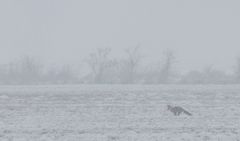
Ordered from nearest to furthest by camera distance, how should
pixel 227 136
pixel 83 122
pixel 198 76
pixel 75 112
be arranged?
pixel 227 136 < pixel 83 122 < pixel 75 112 < pixel 198 76

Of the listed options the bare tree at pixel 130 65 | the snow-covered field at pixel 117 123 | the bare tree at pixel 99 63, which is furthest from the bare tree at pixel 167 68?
the snow-covered field at pixel 117 123

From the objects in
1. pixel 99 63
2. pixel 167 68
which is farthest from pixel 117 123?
pixel 99 63

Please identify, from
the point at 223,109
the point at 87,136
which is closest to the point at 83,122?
the point at 87,136

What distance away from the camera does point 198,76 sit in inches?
2972

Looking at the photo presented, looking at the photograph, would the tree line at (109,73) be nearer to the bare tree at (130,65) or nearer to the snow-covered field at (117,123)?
the bare tree at (130,65)

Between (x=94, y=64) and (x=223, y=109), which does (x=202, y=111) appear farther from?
(x=94, y=64)

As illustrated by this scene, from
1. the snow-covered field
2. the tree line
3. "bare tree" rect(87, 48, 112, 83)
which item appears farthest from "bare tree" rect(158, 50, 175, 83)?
the snow-covered field

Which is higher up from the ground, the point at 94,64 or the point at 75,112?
the point at 94,64

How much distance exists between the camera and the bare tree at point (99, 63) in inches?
3002

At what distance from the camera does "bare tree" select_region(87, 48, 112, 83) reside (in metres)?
76.3

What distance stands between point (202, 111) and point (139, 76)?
54626 millimetres

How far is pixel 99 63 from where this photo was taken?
267 ft

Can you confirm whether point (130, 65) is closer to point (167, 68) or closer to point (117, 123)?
point (167, 68)

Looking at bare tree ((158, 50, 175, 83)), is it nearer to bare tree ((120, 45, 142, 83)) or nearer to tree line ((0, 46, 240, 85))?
tree line ((0, 46, 240, 85))
